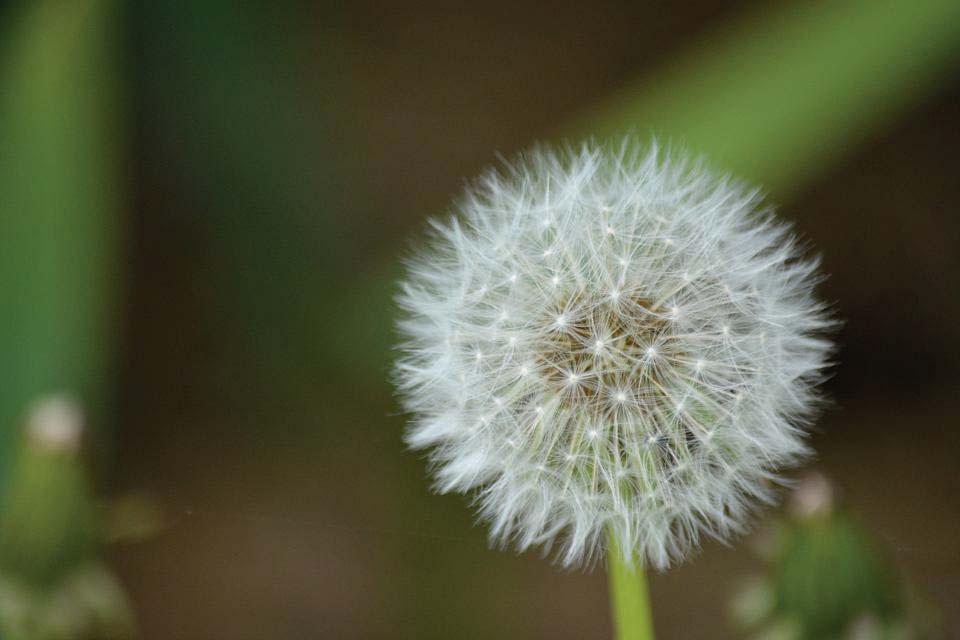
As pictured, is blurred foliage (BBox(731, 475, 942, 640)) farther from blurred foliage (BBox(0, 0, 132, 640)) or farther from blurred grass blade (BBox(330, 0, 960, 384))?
blurred foliage (BBox(0, 0, 132, 640))

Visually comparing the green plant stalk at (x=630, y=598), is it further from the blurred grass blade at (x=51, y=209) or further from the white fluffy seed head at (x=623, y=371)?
the blurred grass blade at (x=51, y=209)

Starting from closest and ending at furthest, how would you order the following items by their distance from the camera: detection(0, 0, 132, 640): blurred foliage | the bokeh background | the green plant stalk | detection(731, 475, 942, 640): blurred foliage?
the green plant stalk → detection(731, 475, 942, 640): blurred foliage → detection(0, 0, 132, 640): blurred foliage → the bokeh background

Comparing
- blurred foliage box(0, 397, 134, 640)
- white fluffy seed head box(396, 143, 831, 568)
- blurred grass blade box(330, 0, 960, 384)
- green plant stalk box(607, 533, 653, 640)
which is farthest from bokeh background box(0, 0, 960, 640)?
green plant stalk box(607, 533, 653, 640)

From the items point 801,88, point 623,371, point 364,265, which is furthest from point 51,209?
point 801,88

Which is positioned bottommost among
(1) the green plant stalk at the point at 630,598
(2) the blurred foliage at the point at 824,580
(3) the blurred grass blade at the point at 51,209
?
(1) the green plant stalk at the point at 630,598

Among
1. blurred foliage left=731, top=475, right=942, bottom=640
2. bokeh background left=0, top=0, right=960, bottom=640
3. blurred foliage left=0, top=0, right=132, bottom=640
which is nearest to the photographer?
blurred foliage left=731, top=475, right=942, bottom=640

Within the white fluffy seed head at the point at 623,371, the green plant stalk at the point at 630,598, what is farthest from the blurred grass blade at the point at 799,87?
the green plant stalk at the point at 630,598
